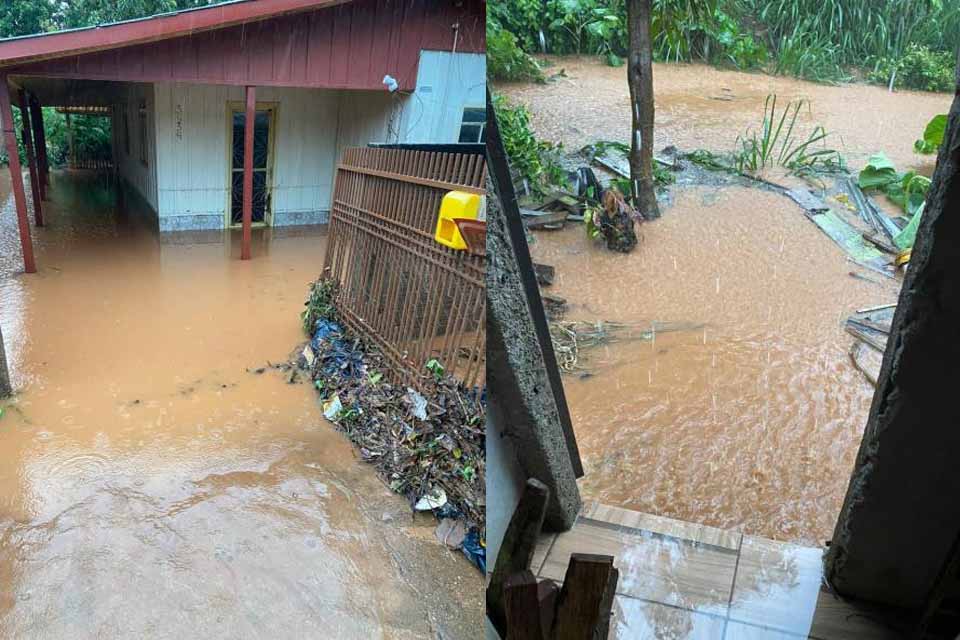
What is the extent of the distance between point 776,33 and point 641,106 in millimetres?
218

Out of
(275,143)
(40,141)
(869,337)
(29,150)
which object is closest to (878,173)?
(869,337)

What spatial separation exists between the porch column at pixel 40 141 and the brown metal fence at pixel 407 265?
3.60 ft

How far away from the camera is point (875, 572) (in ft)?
2.00

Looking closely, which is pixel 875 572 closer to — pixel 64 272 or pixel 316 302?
pixel 316 302

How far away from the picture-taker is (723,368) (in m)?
1.50

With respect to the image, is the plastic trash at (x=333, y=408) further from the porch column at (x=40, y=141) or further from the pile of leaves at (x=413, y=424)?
the porch column at (x=40, y=141)

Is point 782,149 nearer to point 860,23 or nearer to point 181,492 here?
point 860,23

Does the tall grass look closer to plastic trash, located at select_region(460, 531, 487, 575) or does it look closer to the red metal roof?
plastic trash, located at select_region(460, 531, 487, 575)

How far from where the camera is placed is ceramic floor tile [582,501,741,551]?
617 millimetres

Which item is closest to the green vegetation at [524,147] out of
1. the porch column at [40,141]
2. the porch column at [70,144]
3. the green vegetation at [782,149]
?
the green vegetation at [782,149]

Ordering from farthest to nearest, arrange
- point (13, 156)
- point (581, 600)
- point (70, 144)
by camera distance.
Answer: point (70, 144), point (13, 156), point (581, 600)

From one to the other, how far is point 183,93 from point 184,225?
0.80 meters

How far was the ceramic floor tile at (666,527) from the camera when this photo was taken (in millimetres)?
617

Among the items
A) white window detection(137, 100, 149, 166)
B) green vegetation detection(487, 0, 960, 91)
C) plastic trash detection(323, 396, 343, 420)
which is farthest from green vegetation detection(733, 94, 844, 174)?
white window detection(137, 100, 149, 166)
